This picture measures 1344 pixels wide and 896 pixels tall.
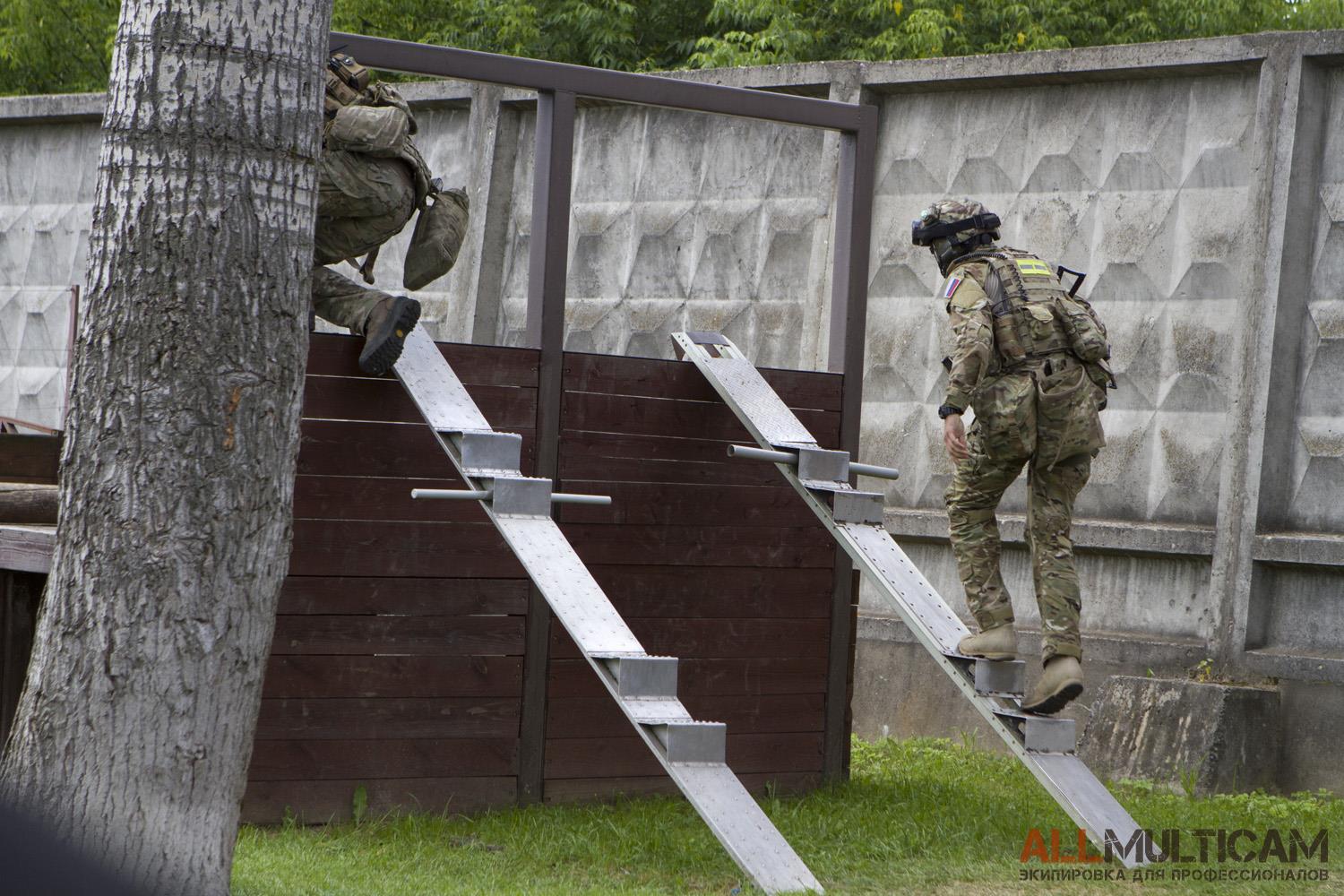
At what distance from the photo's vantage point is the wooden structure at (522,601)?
585 cm

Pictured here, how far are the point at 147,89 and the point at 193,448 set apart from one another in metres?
0.85

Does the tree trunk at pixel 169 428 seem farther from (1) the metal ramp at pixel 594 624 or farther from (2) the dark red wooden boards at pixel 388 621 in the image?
(2) the dark red wooden boards at pixel 388 621

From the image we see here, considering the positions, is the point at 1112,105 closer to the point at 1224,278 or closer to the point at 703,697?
the point at 1224,278

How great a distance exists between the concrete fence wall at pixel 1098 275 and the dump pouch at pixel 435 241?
9.71 feet

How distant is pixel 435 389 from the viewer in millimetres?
5766


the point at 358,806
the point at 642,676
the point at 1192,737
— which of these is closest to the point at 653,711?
the point at 642,676

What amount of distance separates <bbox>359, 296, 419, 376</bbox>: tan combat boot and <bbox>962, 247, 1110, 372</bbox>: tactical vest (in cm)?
207

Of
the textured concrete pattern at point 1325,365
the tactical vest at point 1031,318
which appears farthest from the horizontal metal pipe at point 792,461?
the textured concrete pattern at point 1325,365

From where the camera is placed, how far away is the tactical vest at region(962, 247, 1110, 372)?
591 cm

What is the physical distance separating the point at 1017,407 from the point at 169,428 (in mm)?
3210

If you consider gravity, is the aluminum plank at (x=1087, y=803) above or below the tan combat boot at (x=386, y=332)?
below

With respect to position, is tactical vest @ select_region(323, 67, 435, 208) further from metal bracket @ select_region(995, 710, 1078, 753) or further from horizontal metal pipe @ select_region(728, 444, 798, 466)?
metal bracket @ select_region(995, 710, 1078, 753)

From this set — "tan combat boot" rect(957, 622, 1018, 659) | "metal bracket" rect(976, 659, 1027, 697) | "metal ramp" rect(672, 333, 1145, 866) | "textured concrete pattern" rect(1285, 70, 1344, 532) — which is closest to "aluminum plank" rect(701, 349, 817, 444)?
"metal ramp" rect(672, 333, 1145, 866)

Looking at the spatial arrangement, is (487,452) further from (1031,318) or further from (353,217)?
(1031,318)
